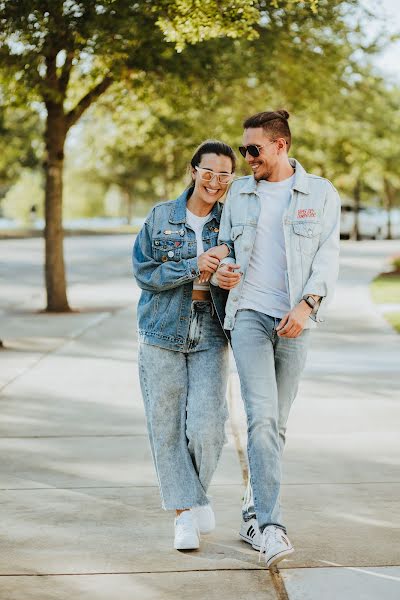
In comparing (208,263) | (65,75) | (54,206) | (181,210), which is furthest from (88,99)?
(208,263)

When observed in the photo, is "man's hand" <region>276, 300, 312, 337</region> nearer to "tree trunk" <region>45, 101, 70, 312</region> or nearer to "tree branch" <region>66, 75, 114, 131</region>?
"tree branch" <region>66, 75, 114, 131</region>

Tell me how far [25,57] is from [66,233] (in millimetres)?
33522

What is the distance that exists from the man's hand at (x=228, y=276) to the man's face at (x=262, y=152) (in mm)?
464

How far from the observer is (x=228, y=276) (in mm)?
4812

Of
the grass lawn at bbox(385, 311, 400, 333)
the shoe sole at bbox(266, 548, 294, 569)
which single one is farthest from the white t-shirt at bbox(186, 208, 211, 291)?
the grass lawn at bbox(385, 311, 400, 333)

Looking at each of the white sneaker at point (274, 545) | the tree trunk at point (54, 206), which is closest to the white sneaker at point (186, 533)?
the white sneaker at point (274, 545)

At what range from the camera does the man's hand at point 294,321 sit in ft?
15.7

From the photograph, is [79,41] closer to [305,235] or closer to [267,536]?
[305,235]

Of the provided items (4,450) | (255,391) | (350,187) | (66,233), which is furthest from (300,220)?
(350,187)

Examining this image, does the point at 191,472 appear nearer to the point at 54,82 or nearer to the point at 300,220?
the point at 300,220

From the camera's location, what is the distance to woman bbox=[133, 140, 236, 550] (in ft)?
16.6

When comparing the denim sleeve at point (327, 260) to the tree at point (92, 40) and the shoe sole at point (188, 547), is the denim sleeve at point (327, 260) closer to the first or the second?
the shoe sole at point (188, 547)

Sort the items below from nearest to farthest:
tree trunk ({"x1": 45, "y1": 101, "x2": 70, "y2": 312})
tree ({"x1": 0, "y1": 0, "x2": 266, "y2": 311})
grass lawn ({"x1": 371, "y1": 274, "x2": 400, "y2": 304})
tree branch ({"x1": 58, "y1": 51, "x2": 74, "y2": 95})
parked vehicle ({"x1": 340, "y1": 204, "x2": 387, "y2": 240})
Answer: tree ({"x1": 0, "y1": 0, "x2": 266, "y2": 311}), tree branch ({"x1": 58, "y1": 51, "x2": 74, "y2": 95}), tree trunk ({"x1": 45, "y1": 101, "x2": 70, "y2": 312}), grass lawn ({"x1": 371, "y1": 274, "x2": 400, "y2": 304}), parked vehicle ({"x1": 340, "y1": 204, "x2": 387, "y2": 240})

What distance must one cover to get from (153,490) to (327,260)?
1.87 m
